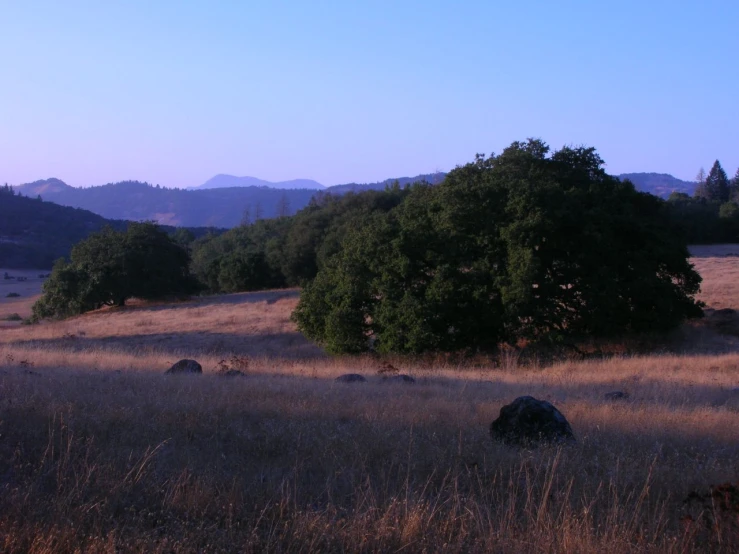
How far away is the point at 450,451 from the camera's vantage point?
6191 mm

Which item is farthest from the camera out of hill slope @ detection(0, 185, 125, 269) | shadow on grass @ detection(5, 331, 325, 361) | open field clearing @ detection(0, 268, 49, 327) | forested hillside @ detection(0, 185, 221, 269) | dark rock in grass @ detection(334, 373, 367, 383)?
hill slope @ detection(0, 185, 125, 269)

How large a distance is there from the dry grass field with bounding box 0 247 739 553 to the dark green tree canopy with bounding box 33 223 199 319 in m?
30.0

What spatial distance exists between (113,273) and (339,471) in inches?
1437

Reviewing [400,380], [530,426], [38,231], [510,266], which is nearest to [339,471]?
[530,426]

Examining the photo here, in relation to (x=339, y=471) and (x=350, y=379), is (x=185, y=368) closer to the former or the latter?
(x=350, y=379)

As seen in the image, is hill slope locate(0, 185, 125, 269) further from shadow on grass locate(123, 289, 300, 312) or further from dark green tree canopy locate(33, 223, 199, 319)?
shadow on grass locate(123, 289, 300, 312)

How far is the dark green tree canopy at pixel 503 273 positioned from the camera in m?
20.9

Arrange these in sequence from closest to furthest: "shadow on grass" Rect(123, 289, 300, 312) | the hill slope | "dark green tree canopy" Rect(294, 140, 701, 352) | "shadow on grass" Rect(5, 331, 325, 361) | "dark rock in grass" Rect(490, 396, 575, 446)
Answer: "dark rock in grass" Rect(490, 396, 575, 446), "dark green tree canopy" Rect(294, 140, 701, 352), "shadow on grass" Rect(5, 331, 325, 361), "shadow on grass" Rect(123, 289, 300, 312), the hill slope

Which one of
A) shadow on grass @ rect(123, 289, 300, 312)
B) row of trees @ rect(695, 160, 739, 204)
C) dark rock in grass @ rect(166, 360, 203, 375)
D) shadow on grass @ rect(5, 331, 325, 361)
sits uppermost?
row of trees @ rect(695, 160, 739, 204)

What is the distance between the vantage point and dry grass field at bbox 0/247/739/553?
161 inches

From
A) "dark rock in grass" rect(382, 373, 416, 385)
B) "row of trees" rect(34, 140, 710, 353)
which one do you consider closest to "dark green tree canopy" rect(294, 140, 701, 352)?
"row of trees" rect(34, 140, 710, 353)

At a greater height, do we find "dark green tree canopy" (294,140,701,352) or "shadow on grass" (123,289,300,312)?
"dark green tree canopy" (294,140,701,352)

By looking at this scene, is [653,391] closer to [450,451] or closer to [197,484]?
[450,451]

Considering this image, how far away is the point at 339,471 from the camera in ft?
18.0
